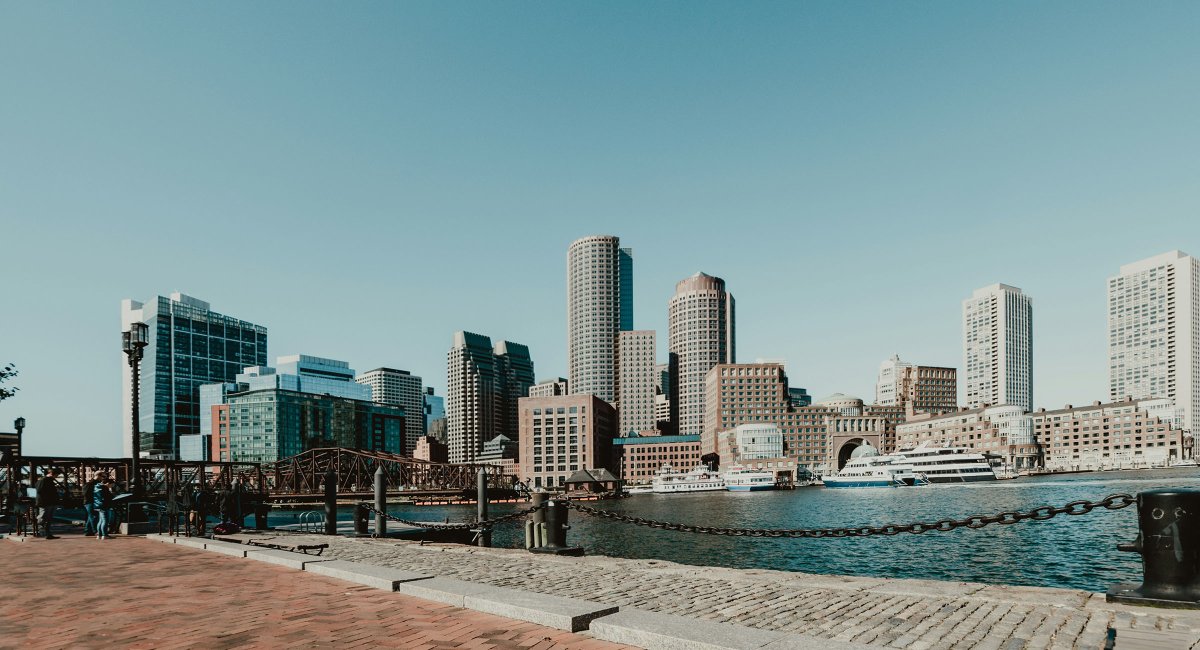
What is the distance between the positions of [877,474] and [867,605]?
148m

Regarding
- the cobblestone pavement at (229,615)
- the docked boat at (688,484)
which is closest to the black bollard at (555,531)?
the cobblestone pavement at (229,615)

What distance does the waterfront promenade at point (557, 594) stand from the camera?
23.2ft

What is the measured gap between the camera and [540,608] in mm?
7828

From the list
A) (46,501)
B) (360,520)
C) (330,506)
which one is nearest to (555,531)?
(360,520)

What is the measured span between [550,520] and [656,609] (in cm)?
732

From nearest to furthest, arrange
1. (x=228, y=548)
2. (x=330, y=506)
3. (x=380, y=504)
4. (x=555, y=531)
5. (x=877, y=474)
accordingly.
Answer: (x=555, y=531), (x=228, y=548), (x=330, y=506), (x=380, y=504), (x=877, y=474)

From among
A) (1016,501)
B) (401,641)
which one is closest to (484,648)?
(401,641)

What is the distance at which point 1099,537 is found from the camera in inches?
1679

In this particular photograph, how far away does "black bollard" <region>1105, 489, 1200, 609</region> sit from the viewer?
24.6 ft

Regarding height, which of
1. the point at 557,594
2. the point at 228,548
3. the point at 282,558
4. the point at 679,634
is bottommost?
the point at 228,548

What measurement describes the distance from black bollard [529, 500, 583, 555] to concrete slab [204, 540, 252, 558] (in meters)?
6.45

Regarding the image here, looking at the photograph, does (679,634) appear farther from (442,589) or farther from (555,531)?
(555,531)

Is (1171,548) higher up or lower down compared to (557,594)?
higher up

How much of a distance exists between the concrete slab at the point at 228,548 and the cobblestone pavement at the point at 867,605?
16.6 ft
